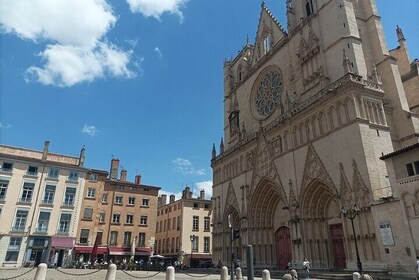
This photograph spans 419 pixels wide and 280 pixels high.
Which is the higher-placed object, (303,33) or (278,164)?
(303,33)

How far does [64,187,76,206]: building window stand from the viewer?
1452 inches

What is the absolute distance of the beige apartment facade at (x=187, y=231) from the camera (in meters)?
48.0

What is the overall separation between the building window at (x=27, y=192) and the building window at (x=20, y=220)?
52.6 inches

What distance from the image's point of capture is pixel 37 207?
35000 mm

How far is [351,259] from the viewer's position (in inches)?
774

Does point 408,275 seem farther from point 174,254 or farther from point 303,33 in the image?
point 174,254

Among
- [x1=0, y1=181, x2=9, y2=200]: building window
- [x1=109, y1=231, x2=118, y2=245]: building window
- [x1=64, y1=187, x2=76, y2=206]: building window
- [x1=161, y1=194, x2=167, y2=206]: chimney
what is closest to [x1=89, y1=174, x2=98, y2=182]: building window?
[x1=64, y1=187, x2=76, y2=206]: building window

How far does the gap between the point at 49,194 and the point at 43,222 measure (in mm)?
3144

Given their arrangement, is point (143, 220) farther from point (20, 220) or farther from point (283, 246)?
point (283, 246)

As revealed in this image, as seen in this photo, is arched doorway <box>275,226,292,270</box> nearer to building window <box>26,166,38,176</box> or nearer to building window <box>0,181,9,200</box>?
building window <box>26,166,38,176</box>

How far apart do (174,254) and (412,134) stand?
37998 mm

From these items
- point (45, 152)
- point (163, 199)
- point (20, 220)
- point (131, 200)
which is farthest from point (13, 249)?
point (163, 199)

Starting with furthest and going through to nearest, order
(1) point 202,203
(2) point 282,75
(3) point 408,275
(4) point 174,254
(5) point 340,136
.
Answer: (1) point 202,203 < (4) point 174,254 < (2) point 282,75 < (5) point 340,136 < (3) point 408,275

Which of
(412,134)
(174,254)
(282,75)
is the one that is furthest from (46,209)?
(412,134)
